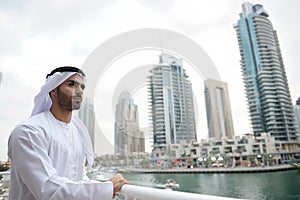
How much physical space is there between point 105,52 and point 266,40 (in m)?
5.46

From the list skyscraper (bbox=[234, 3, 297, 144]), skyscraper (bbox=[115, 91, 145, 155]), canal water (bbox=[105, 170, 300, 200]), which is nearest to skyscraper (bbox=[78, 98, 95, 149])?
skyscraper (bbox=[115, 91, 145, 155])

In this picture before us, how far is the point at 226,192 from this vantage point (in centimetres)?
752

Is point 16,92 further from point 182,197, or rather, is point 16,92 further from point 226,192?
point 226,192

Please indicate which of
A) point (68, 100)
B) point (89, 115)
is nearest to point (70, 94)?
point (68, 100)

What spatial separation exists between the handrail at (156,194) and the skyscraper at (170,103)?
69.2 inches

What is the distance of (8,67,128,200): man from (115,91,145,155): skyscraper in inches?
50.7

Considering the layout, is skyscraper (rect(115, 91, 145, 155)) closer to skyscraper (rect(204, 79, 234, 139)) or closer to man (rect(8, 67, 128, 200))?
skyscraper (rect(204, 79, 234, 139))

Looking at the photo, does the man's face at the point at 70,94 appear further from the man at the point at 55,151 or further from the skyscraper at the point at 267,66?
the skyscraper at the point at 267,66

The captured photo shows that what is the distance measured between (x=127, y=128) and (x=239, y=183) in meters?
7.41

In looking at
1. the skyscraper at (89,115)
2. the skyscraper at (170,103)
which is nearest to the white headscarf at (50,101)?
the skyscraper at (89,115)

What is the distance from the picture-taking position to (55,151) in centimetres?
52

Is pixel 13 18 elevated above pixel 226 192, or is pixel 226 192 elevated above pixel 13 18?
pixel 13 18

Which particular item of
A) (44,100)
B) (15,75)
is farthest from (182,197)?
(15,75)

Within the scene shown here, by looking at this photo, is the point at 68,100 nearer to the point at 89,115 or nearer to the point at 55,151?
the point at 55,151
